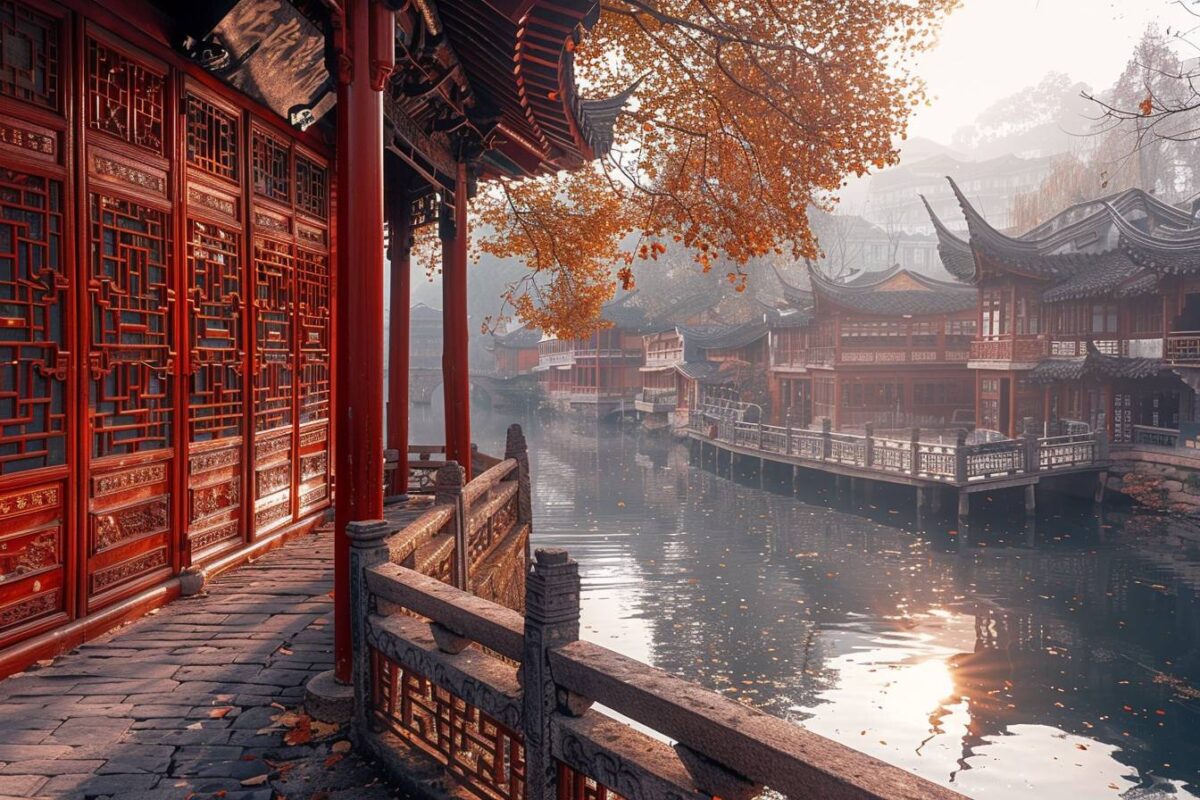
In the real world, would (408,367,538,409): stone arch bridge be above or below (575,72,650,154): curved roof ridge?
below

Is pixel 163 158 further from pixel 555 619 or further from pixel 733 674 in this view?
pixel 733 674

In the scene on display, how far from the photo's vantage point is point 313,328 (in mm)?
8305

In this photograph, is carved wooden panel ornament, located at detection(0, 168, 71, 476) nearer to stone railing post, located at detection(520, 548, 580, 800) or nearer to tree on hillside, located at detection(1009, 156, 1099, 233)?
stone railing post, located at detection(520, 548, 580, 800)

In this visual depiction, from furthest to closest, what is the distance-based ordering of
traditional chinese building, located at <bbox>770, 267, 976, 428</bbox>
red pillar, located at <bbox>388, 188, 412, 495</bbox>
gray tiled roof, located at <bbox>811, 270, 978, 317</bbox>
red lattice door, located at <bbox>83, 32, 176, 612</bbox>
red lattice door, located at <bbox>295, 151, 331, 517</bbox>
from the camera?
1. traditional chinese building, located at <bbox>770, 267, 976, 428</bbox>
2. gray tiled roof, located at <bbox>811, 270, 978, 317</bbox>
3. red pillar, located at <bbox>388, 188, 412, 495</bbox>
4. red lattice door, located at <bbox>295, 151, 331, 517</bbox>
5. red lattice door, located at <bbox>83, 32, 176, 612</bbox>

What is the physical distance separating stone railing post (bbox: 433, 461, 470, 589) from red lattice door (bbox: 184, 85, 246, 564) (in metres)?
1.67

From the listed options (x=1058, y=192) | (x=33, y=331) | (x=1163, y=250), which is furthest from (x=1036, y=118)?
(x=33, y=331)

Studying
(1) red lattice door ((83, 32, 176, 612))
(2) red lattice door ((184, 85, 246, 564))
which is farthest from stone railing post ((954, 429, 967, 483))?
(1) red lattice door ((83, 32, 176, 612))

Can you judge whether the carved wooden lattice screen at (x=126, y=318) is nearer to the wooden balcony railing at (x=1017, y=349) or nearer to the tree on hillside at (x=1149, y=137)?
the wooden balcony railing at (x=1017, y=349)

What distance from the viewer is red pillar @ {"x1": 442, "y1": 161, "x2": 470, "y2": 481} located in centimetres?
929

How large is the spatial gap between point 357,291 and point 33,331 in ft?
5.88

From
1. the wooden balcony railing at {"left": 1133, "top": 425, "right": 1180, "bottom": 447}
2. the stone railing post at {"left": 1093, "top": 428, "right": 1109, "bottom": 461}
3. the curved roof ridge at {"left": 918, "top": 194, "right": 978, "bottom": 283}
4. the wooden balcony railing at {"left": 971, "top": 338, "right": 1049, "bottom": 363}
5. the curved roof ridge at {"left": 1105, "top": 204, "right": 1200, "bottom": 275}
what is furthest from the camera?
the curved roof ridge at {"left": 918, "top": 194, "right": 978, "bottom": 283}

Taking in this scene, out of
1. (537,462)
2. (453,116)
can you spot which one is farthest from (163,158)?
(537,462)

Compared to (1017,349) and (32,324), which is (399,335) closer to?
(32,324)

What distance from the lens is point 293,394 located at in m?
7.91
